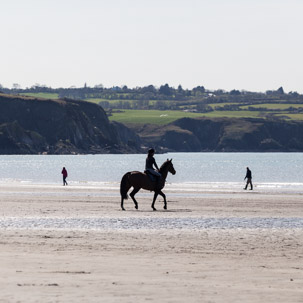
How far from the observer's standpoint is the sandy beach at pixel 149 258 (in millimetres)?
11180

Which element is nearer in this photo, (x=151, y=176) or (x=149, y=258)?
(x=149, y=258)

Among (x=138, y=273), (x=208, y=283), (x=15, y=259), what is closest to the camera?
(x=208, y=283)

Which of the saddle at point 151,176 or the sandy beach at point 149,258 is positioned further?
the saddle at point 151,176

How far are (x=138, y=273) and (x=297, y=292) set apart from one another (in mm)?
2944

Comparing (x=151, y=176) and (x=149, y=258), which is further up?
(x=151, y=176)

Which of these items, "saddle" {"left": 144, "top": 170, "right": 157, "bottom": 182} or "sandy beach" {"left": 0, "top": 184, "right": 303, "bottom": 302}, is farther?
"saddle" {"left": 144, "top": 170, "right": 157, "bottom": 182}

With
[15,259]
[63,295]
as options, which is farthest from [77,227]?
[63,295]

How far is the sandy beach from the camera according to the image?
1118cm

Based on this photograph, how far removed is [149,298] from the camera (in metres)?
10.7

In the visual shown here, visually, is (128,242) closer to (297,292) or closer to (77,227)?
(77,227)

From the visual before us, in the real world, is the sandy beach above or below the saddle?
below

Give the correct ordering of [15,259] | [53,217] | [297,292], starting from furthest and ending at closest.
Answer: [53,217], [15,259], [297,292]

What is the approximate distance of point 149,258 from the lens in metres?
15.3

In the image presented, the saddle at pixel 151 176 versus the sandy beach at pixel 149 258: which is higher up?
the saddle at pixel 151 176
